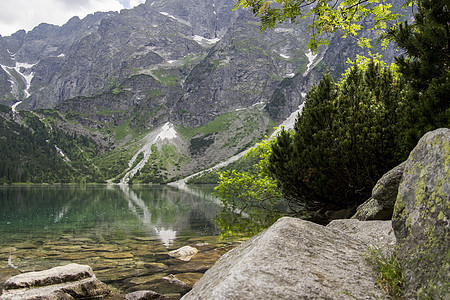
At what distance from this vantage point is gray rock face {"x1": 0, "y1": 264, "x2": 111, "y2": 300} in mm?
11250

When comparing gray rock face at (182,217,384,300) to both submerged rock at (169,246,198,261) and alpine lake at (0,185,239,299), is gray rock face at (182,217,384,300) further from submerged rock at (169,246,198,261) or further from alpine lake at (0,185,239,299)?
submerged rock at (169,246,198,261)

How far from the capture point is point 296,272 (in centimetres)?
379

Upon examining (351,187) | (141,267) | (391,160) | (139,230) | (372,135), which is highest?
(372,135)

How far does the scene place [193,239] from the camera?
30156 millimetres

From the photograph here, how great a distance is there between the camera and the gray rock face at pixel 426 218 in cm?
334

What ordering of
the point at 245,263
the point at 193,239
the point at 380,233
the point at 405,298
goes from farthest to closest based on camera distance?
the point at 193,239
the point at 380,233
the point at 245,263
the point at 405,298

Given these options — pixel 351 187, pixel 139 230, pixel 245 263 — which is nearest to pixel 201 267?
pixel 351 187

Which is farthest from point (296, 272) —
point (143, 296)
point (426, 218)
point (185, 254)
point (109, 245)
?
point (109, 245)

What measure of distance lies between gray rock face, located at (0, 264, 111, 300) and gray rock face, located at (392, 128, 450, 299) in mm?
12688

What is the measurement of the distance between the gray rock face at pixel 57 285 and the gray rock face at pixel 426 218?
12.7 m

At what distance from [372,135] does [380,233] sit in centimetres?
885

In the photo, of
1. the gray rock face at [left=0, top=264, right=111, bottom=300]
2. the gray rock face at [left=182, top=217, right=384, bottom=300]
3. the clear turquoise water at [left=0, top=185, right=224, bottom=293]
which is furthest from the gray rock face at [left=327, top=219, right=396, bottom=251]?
the gray rock face at [left=0, top=264, right=111, bottom=300]

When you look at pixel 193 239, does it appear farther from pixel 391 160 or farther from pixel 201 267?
pixel 391 160

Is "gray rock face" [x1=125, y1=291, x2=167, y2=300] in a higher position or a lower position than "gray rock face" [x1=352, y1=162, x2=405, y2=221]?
lower
